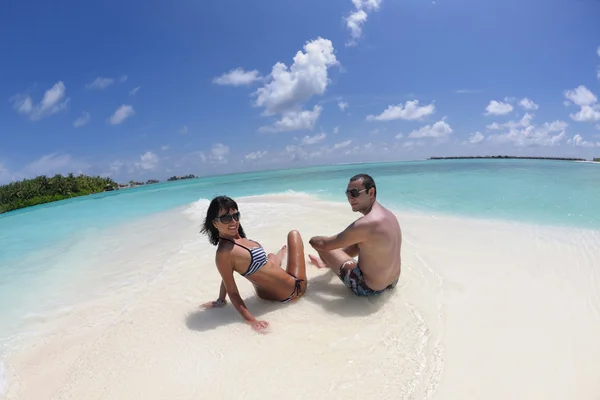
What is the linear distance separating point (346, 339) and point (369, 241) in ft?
3.31

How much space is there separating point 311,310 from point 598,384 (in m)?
2.45

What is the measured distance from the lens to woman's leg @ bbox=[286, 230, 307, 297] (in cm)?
381

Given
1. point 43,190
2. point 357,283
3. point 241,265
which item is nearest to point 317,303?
point 357,283

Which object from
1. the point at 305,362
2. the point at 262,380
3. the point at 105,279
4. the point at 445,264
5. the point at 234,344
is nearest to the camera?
the point at 262,380

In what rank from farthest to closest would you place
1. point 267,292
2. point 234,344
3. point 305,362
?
point 267,292, point 234,344, point 305,362

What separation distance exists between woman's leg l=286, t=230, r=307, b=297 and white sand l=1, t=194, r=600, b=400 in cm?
26

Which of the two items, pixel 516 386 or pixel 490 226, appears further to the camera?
pixel 490 226

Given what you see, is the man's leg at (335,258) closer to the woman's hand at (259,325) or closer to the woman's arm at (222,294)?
the woman's hand at (259,325)

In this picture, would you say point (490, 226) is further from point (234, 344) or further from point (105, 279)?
point (105, 279)

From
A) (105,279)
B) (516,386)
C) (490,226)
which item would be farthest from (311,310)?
(490,226)

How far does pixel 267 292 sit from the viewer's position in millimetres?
3691

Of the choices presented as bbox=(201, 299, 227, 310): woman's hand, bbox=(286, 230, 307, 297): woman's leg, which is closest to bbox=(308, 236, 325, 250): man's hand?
bbox=(286, 230, 307, 297): woman's leg

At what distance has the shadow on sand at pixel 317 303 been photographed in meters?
3.46

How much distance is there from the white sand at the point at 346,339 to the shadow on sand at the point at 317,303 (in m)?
0.02
